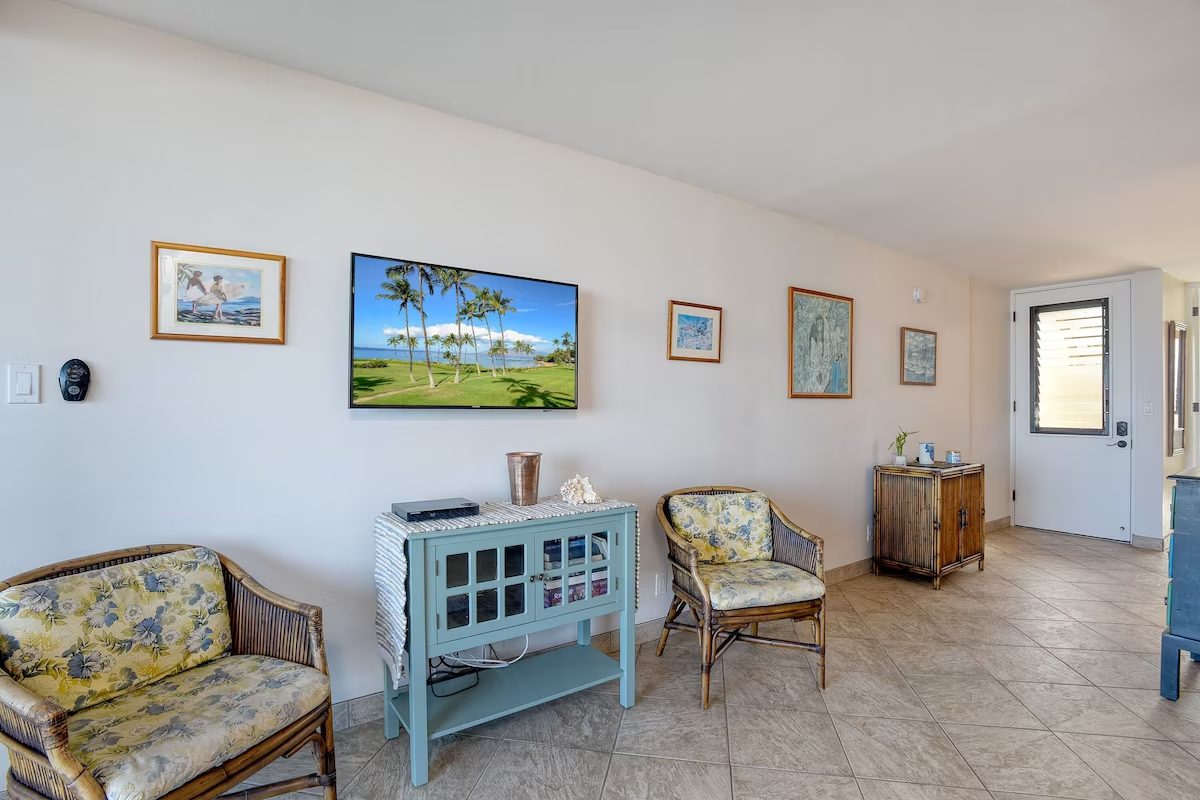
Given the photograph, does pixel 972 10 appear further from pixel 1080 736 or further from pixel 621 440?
pixel 1080 736

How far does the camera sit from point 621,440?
2908 mm

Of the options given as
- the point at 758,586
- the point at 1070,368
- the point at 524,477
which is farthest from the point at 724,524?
the point at 1070,368

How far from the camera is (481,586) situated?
79.4 inches

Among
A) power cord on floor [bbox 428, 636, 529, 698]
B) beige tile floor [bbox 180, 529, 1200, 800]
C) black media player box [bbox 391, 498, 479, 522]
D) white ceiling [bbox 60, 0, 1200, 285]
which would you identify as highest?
white ceiling [bbox 60, 0, 1200, 285]

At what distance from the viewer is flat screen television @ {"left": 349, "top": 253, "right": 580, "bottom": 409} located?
2.20 meters

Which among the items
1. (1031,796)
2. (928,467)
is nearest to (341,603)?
(1031,796)

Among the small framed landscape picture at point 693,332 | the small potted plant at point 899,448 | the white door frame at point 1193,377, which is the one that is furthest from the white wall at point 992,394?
the small framed landscape picture at point 693,332

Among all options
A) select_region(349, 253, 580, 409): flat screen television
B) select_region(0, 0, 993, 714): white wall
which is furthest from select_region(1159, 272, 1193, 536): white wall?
select_region(349, 253, 580, 409): flat screen television

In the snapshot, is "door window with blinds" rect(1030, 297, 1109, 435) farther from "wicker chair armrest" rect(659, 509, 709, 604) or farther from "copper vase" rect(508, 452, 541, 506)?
"copper vase" rect(508, 452, 541, 506)

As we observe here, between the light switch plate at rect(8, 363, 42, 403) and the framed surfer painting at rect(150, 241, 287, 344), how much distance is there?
317mm

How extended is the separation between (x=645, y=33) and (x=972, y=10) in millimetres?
1007

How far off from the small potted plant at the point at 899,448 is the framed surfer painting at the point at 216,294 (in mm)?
4042

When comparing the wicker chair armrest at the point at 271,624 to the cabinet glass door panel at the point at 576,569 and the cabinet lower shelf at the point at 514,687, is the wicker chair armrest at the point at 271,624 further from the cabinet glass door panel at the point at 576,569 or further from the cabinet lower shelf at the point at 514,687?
the cabinet glass door panel at the point at 576,569

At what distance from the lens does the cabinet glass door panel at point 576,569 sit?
2.18m
